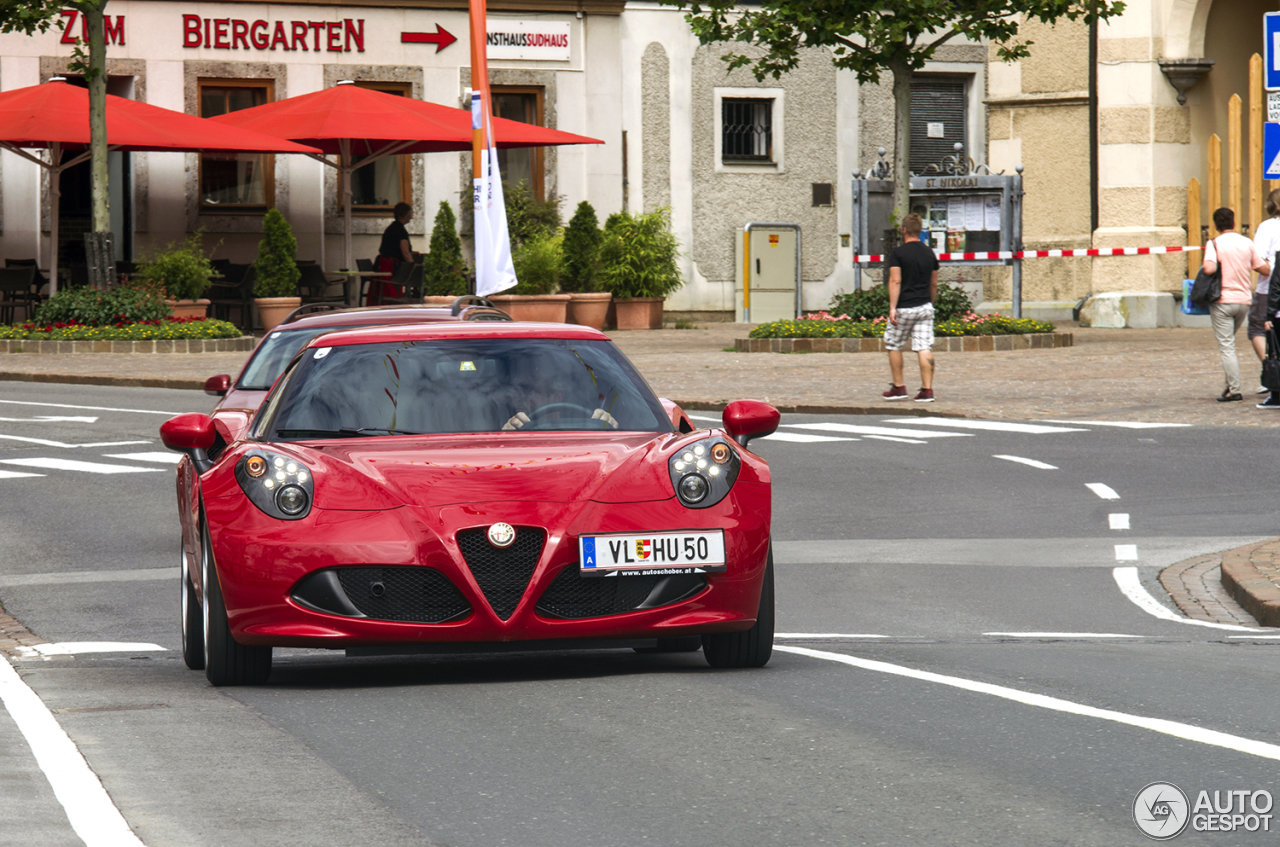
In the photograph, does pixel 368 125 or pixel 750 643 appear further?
pixel 368 125

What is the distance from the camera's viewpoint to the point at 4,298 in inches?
1213

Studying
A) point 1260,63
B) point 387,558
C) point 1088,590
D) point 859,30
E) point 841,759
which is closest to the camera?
point 841,759

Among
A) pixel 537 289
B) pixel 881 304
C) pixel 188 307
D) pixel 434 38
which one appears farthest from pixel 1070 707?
pixel 434 38

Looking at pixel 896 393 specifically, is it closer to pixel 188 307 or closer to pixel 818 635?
pixel 818 635

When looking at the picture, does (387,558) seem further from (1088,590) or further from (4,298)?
(4,298)

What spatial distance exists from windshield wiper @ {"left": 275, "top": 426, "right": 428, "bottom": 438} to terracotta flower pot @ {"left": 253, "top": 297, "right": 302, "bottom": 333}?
23.6 meters

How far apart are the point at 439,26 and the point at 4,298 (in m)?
9.12

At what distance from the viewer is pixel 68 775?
18.3ft

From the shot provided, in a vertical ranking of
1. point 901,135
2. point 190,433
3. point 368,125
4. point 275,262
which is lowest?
point 190,433

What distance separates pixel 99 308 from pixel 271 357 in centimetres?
1727

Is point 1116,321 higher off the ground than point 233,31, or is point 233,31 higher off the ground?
point 233,31

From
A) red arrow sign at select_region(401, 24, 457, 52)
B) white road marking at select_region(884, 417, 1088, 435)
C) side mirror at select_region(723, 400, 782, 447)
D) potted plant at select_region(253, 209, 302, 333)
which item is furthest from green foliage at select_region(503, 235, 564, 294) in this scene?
side mirror at select_region(723, 400, 782, 447)

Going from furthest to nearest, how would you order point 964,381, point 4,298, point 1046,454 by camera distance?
point 4,298
point 964,381
point 1046,454

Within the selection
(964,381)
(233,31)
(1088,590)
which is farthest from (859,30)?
(1088,590)
